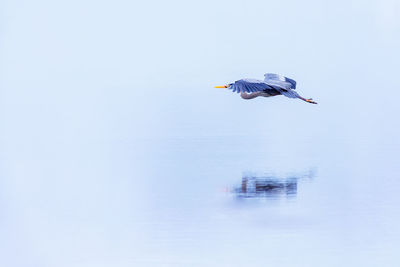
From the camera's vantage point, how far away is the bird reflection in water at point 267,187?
40.5ft

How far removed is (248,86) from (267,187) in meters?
2.38

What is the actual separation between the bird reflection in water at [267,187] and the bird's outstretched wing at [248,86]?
58.7 inches

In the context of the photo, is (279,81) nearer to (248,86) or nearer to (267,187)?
(248,86)

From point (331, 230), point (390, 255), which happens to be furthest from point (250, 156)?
point (390, 255)

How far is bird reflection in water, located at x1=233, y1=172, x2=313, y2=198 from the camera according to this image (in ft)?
40.5

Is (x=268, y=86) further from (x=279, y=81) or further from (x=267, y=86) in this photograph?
(x=279, y=81)

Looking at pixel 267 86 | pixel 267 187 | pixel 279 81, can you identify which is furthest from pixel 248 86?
pixel 267 187

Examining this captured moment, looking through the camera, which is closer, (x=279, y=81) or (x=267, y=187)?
(x=267, y=187)

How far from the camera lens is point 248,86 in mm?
14758

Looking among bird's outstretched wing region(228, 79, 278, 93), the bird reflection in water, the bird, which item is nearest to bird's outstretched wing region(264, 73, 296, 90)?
the bird

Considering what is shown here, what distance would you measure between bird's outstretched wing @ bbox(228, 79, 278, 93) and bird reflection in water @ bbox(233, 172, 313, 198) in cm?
149

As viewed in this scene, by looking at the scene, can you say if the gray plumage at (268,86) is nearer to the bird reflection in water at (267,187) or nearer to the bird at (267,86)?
the bird at (267,86)

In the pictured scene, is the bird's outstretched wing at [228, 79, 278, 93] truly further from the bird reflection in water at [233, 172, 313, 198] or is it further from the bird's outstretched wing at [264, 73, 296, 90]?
the bird reflection in water at [233, 172, 313, 198]

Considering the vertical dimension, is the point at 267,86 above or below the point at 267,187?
above
